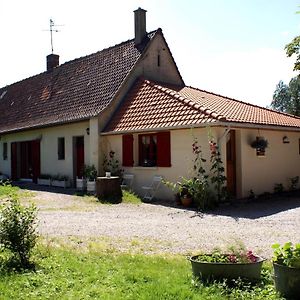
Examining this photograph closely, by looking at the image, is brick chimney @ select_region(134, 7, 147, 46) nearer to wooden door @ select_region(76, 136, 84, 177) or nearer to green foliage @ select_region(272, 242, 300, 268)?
wooden door @ select_region(76, 136, 84, 177)

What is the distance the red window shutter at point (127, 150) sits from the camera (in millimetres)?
16453

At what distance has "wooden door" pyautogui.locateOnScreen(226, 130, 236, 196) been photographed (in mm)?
14688

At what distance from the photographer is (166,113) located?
15.4 meters

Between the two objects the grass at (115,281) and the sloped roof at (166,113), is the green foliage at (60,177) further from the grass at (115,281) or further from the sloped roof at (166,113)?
the grass at (115,281)

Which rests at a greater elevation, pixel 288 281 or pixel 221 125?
pixel 221 125

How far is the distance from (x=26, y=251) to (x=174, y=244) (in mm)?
2922

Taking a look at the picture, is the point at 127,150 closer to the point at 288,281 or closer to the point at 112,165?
the point at 112,165

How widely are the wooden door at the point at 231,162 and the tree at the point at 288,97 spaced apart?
100 feet

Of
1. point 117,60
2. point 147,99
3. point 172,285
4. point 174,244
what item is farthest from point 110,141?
point 172,285

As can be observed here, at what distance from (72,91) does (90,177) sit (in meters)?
6.16

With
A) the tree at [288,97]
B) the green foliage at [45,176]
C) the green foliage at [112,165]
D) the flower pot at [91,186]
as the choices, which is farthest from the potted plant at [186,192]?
the tree at [288,97]

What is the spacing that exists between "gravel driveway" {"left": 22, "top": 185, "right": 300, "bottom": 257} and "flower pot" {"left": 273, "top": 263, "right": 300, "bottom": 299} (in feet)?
8.79

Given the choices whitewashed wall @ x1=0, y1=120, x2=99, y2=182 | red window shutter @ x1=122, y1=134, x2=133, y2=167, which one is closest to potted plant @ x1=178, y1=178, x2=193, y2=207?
red window shutter @ x1=122, y1=134, x2=133, y2=167

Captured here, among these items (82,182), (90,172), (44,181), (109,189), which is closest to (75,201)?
(109,189)
